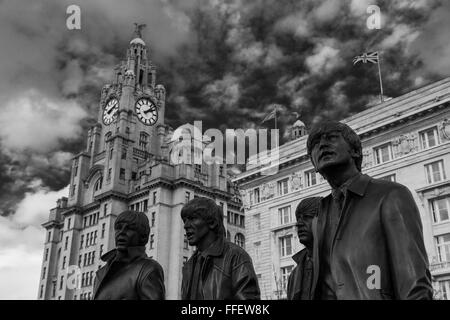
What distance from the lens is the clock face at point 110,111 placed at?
87.4 meters

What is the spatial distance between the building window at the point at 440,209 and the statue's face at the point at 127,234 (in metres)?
31.4

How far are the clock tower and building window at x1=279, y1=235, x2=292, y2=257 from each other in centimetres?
2714

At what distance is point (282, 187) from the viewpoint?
45.9 m

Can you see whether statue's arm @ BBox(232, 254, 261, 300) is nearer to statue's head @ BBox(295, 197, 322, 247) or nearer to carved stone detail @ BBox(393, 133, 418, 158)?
statue's head @ BBox(295, 197, 322, 247)

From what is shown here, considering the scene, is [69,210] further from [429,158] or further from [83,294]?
[429,158]

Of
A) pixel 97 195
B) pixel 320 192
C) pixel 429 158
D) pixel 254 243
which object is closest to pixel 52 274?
pixel 97 195

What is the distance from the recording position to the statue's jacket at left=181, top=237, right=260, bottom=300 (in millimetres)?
5758

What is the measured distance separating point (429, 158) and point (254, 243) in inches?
706

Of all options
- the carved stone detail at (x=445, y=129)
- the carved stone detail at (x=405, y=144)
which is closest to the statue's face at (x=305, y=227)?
the carved stone detail at (x=445, y=129)

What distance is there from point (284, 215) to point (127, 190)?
1543 inches

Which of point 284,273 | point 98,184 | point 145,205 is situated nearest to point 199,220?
point 284,273
